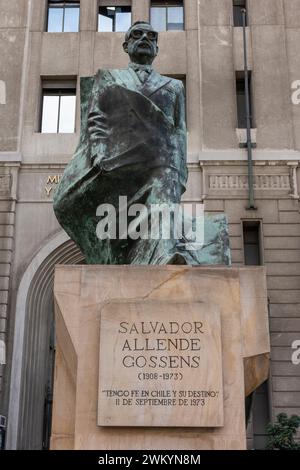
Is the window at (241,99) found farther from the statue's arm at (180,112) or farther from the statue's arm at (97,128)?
the statue's arm at (97,128)

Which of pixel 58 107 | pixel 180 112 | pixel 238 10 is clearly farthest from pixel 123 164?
pixel 238 10

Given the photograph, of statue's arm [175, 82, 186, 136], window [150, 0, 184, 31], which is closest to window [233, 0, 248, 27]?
window [150, 0, 184, 31]

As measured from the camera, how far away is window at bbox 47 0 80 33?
76.1ft

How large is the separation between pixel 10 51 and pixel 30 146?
3.72m

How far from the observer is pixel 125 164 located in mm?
6605

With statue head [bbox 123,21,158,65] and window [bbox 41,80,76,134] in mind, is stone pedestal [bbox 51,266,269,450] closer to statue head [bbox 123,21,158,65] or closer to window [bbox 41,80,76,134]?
statue head [bbox 123,21,158,65]

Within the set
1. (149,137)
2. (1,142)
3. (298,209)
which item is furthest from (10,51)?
(149,137)

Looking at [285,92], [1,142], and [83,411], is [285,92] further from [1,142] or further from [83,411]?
[83,411]

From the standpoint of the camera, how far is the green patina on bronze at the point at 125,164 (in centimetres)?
657

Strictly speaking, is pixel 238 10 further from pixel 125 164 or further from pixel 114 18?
pixel 125 164

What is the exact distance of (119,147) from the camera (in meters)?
6.68

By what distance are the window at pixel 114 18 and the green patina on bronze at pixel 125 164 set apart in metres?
17.1

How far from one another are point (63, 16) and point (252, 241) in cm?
1076
